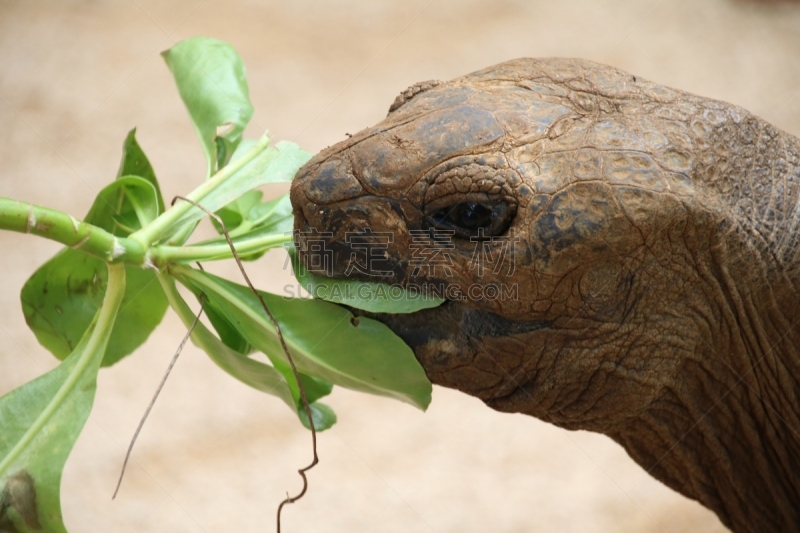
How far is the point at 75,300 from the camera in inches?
126

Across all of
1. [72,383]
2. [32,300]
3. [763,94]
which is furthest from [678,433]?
[763,94]

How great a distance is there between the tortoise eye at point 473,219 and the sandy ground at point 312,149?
3.07 meters

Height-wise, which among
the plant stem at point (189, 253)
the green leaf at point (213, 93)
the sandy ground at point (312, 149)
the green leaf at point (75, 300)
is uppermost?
the green leaf at point (213, 93)

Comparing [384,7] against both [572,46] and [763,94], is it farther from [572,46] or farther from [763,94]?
[763,94]

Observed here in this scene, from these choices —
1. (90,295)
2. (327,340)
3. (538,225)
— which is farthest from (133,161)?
(538,225)

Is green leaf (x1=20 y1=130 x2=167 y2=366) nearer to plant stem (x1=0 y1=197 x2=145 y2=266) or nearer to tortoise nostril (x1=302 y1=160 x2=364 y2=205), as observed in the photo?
plant stem (x1=0 y1=197 x2=145 y2=266)

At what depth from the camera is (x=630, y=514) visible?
524 cm

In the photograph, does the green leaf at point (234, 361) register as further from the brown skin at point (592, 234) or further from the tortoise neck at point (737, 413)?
the tortoise neck at point (737, 413)

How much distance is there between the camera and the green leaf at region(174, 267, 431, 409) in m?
2.59

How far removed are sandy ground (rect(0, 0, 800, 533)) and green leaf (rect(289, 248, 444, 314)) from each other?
2.86m

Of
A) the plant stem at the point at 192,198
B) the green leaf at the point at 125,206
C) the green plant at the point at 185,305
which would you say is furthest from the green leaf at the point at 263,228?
the green leaf at the point at 125,206

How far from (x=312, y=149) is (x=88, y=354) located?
417 cm

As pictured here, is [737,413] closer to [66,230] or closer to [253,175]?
[253,175]

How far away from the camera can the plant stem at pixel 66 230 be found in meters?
2.28
